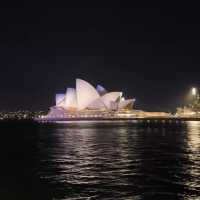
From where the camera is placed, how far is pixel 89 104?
147 meters

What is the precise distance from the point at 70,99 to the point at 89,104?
651 centimetres

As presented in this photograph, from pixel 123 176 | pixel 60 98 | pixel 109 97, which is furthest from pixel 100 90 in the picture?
pixel 123 176

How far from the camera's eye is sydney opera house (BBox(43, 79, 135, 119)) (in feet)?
460

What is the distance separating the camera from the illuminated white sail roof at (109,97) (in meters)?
147

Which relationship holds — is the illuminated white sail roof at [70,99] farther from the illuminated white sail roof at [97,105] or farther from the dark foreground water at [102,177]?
the dark foreground water at [102,177]

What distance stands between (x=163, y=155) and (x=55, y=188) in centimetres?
1441

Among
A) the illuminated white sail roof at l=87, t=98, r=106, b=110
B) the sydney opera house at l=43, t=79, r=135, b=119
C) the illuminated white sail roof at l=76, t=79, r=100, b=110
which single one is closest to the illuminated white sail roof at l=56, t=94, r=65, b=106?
the sydney opera house at l=43, t=79, r=135, b=119

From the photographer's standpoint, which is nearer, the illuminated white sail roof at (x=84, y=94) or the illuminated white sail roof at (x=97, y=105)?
the illuminated white sail roof at (x=84, y=94)

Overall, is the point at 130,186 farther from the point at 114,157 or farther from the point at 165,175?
the point at 114,157

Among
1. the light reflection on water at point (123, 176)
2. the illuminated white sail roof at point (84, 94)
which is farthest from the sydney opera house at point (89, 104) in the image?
the light reflection on water at point (123, 176)

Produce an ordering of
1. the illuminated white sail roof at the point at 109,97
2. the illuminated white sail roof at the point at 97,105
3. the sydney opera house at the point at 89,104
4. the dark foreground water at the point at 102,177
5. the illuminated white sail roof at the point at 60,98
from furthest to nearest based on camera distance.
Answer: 1. the illuminated white sail roof at the point at 60,98
2. the illuminated white sail roof at the point at 109,97
3. the illuminated white sail roof at the point at 97,105
4. the sydney opera house at the point at 89,104
5. the dark foreground water at the point at 102,177

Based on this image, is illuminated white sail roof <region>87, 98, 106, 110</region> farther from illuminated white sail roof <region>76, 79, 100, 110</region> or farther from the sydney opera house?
illuminated white sail roof <region>76, 79, 100, 110</region>

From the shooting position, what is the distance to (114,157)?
2995 cm

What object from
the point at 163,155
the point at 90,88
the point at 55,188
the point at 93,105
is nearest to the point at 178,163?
the point at 163,155
